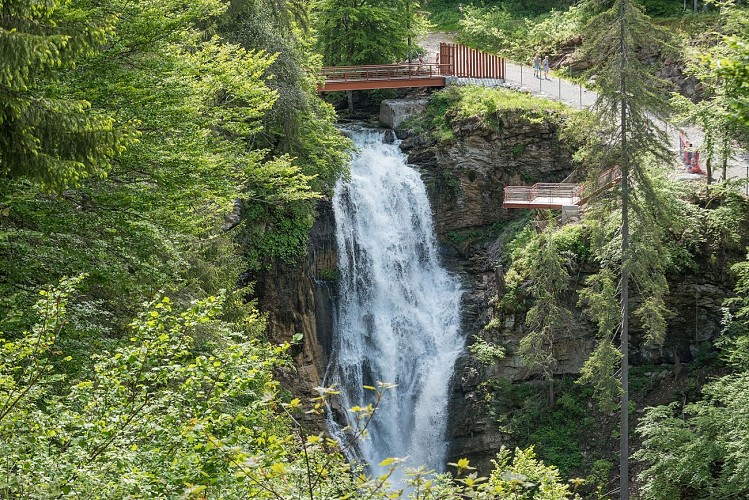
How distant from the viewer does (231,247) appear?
2081cm

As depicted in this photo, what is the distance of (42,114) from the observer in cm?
1019

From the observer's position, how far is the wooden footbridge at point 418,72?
107ft

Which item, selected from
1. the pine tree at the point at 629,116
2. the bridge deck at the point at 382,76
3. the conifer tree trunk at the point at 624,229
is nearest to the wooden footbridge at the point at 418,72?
the bridge deck at the point at 382,76

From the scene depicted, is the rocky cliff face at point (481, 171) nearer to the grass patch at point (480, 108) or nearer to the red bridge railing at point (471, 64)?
the grass patch at point (480, 108)

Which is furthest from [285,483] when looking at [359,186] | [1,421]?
[359,186]

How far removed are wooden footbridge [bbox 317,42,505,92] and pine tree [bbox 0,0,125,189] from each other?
20.9m

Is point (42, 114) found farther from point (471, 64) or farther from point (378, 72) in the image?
point (471, 64)

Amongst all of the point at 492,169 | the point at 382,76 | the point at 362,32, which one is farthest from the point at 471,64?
the point at 492,169

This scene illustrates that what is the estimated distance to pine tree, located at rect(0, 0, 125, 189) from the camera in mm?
9609

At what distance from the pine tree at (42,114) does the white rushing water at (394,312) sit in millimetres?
16647

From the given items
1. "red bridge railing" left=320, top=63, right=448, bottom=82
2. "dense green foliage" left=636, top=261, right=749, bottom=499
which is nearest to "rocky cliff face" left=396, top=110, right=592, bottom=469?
"red bridge railing" left=320, top=63, right=448, bottom=82

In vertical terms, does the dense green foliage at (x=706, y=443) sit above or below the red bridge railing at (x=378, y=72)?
below

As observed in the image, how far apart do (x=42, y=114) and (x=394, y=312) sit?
62.2 feet

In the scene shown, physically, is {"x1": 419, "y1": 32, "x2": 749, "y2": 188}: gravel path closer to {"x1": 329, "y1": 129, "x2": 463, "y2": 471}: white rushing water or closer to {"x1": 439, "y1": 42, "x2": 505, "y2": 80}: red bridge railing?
{"x1": 439, "y1": 42, "x2": 505, "y2": 80}: red bridge railing
